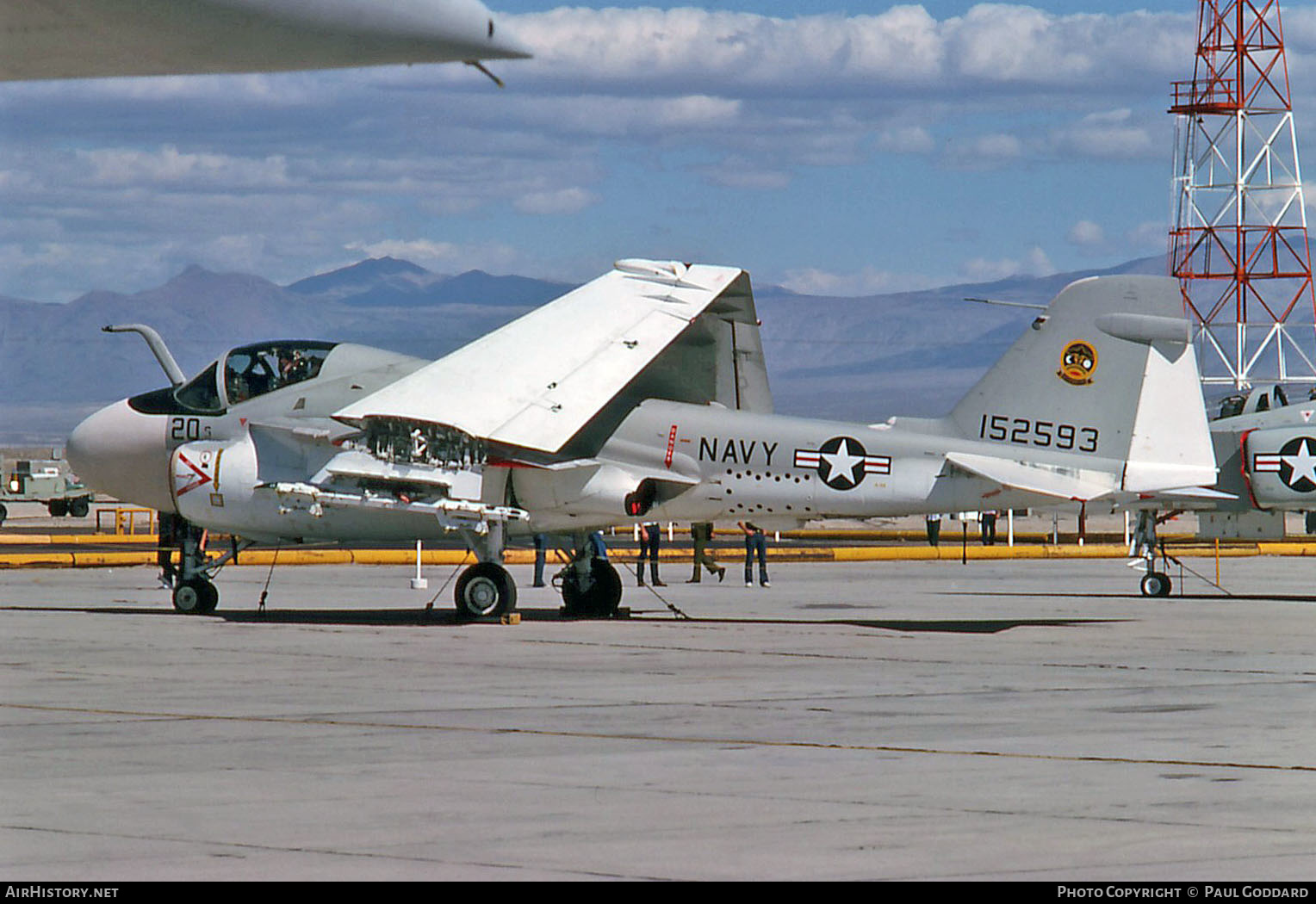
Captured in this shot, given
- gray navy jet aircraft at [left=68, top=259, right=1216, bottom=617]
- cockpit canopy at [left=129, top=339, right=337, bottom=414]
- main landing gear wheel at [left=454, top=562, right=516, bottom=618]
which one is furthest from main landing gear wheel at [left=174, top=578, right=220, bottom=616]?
main landing gear wheel at [left=454, top=562, right=516, bottom=618]

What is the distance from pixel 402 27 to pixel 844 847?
4101 millimetres

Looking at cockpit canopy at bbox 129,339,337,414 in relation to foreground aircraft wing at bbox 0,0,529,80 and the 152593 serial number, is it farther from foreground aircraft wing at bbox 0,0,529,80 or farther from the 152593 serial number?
foreground aircraft wing at bbox 0,0,529,80

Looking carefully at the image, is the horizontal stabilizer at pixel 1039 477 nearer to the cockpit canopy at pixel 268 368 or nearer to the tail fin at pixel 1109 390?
the tail fin at pixel 1109 390

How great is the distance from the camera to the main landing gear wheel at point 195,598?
21.5m

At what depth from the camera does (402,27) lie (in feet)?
16.3

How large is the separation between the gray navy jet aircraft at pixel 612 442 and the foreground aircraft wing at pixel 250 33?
13440 mm

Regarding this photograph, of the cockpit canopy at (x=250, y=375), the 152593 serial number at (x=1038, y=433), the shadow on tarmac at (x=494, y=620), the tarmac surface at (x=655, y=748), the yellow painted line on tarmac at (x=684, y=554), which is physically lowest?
the tarmac surface at (x=655, y=748)

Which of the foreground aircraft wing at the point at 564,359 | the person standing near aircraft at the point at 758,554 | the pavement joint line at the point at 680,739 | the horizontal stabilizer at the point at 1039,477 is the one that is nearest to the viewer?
the pavement joint line at the point at 680,739

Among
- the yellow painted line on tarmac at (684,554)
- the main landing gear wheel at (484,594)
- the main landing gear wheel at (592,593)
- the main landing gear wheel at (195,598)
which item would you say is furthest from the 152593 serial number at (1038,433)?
the yellow painted line on tarmac at (684,554)

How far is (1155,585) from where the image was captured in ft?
86.4

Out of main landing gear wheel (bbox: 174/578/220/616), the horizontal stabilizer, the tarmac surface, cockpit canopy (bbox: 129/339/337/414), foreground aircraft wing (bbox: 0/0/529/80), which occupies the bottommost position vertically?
the tarmac surface

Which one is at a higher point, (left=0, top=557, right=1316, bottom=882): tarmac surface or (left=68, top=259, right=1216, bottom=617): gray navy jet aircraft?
(left=68, top=259, right=1216, bottom=617): gray navy jet aircraft

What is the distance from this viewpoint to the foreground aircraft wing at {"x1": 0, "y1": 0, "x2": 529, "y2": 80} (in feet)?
16.2

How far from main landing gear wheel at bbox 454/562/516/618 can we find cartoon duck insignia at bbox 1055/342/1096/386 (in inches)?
257
